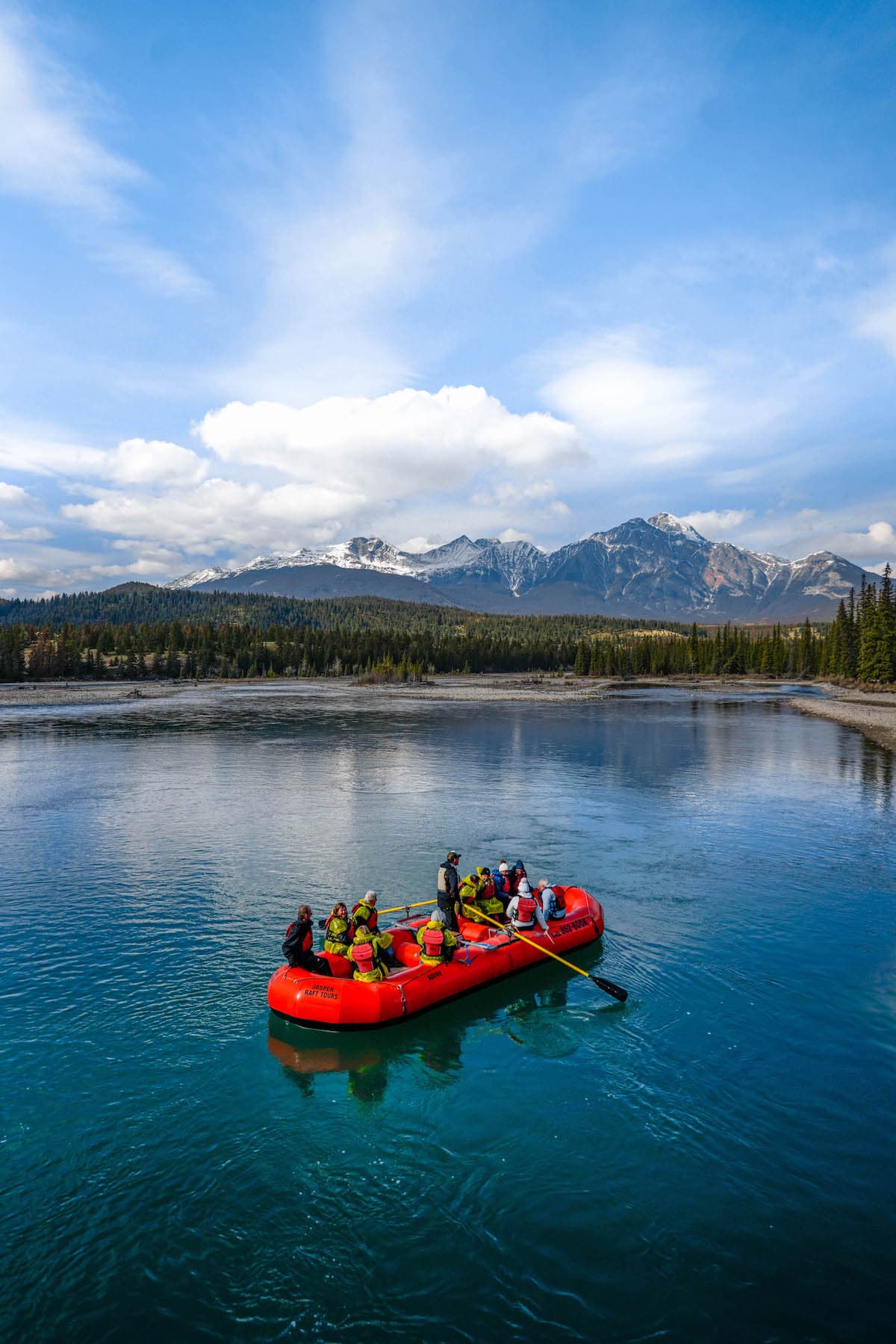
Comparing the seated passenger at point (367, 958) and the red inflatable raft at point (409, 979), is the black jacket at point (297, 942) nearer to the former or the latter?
the red inflatable raft at point (409, 979)

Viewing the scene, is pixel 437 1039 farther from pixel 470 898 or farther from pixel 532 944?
pixel 470 898

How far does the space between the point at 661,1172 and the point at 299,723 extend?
79924 millimetres

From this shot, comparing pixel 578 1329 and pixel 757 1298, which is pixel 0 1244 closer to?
pixel 578 1329

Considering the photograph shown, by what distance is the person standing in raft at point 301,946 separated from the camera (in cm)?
1881

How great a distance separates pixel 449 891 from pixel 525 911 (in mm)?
2330

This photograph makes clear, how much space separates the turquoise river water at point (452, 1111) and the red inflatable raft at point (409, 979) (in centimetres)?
60

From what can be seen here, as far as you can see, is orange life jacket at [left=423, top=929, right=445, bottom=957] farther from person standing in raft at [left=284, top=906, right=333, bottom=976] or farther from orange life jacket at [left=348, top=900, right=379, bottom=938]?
person standing in raft at [left=284, top=906, right=333, bottom=976]

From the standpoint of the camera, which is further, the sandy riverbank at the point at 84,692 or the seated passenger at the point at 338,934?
the sandy riverbank at the point at 84,692

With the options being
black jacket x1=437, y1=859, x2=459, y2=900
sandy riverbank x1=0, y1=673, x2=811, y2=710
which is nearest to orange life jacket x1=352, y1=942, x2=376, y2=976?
black jacket x1=437, y1=859, x2=459, y2=900

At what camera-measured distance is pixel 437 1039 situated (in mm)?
18406

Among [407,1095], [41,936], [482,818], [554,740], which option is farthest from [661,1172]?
[554,740]

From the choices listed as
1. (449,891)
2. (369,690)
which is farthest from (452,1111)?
(369,690)

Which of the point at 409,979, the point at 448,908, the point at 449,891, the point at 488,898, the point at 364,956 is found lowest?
the point at 409,979

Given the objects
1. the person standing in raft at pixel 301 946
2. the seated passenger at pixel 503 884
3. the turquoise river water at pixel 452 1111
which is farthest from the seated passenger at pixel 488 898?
the person standing in raft at pixel 301 946
